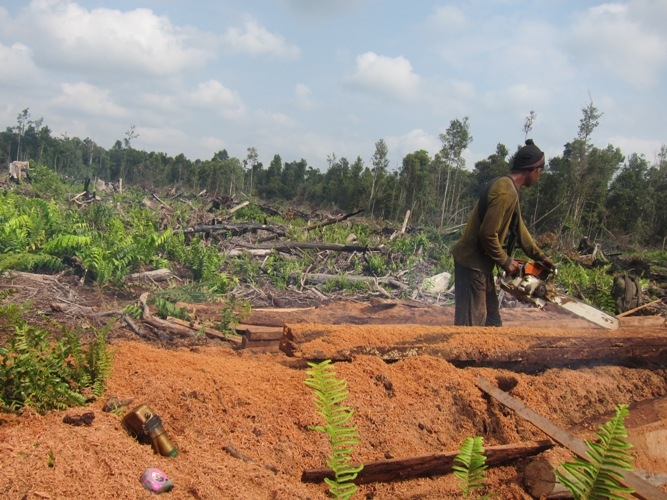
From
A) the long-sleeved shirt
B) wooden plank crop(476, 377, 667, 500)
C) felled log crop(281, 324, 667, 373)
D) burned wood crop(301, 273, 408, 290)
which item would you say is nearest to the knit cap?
the long-sleeved shirt

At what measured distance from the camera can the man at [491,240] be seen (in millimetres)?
4867

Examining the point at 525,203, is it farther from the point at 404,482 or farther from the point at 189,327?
the point at 404,482

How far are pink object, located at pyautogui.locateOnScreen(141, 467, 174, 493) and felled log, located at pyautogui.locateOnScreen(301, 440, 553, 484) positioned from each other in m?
0.85

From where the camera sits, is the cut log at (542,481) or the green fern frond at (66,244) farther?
the green fern frond at (66,244)

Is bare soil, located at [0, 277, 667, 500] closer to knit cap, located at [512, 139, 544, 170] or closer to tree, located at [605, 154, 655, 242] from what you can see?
knit cap, located at [512, 139, 544, 170]

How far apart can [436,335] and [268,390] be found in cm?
159

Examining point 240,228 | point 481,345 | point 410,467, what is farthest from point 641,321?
point 240,228

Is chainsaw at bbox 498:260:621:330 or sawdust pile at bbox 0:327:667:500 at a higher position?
chainsaw at bbox 498:260:621:330

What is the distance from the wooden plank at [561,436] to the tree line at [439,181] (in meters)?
12.3

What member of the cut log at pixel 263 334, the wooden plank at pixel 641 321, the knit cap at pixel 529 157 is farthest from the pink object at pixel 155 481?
the wooden plank at pixel 641 321

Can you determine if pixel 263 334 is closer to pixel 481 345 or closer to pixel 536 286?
pixel 481 345

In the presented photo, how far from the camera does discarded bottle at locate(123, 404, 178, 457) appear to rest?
2.56m

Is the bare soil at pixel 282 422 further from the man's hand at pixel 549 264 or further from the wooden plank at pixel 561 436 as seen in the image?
the man's hand at pixel 549 264

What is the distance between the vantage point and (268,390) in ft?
11.3
